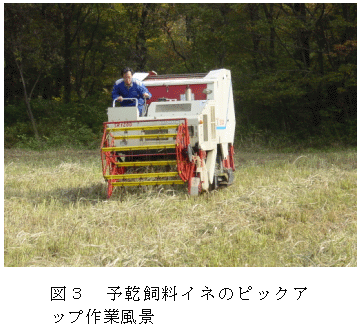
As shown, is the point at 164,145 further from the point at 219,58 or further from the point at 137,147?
the point at 219,58

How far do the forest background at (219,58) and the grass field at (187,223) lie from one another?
39.1 feet

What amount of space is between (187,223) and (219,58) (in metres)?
18.3

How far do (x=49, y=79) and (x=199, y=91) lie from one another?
21.2 meters

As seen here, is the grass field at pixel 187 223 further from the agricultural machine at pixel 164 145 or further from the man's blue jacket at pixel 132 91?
the man's blue jacket at pixel 132 91

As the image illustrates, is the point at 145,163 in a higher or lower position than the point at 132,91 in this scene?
lower

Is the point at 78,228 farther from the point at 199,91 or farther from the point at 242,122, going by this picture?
the point at 242,122

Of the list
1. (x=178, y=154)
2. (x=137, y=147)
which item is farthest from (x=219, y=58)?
(x=178, y=154)

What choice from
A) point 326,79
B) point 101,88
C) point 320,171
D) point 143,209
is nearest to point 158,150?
point 143,209

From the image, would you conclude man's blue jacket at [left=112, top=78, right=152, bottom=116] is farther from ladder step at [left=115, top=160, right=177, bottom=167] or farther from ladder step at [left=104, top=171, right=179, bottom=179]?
ladder step at [left=104, top=171, right=179, bottom=179]

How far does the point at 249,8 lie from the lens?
81.8 feet

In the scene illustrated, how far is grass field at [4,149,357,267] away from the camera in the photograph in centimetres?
598

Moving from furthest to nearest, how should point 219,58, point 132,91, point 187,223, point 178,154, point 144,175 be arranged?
point 219,58 → point 132,91 → point 144,175 → point 178,154 → point 187,223

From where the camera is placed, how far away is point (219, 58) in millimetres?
25047

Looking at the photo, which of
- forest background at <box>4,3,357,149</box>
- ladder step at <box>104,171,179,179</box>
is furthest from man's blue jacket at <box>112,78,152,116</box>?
forest background at <box>4,3,357,149</box>
